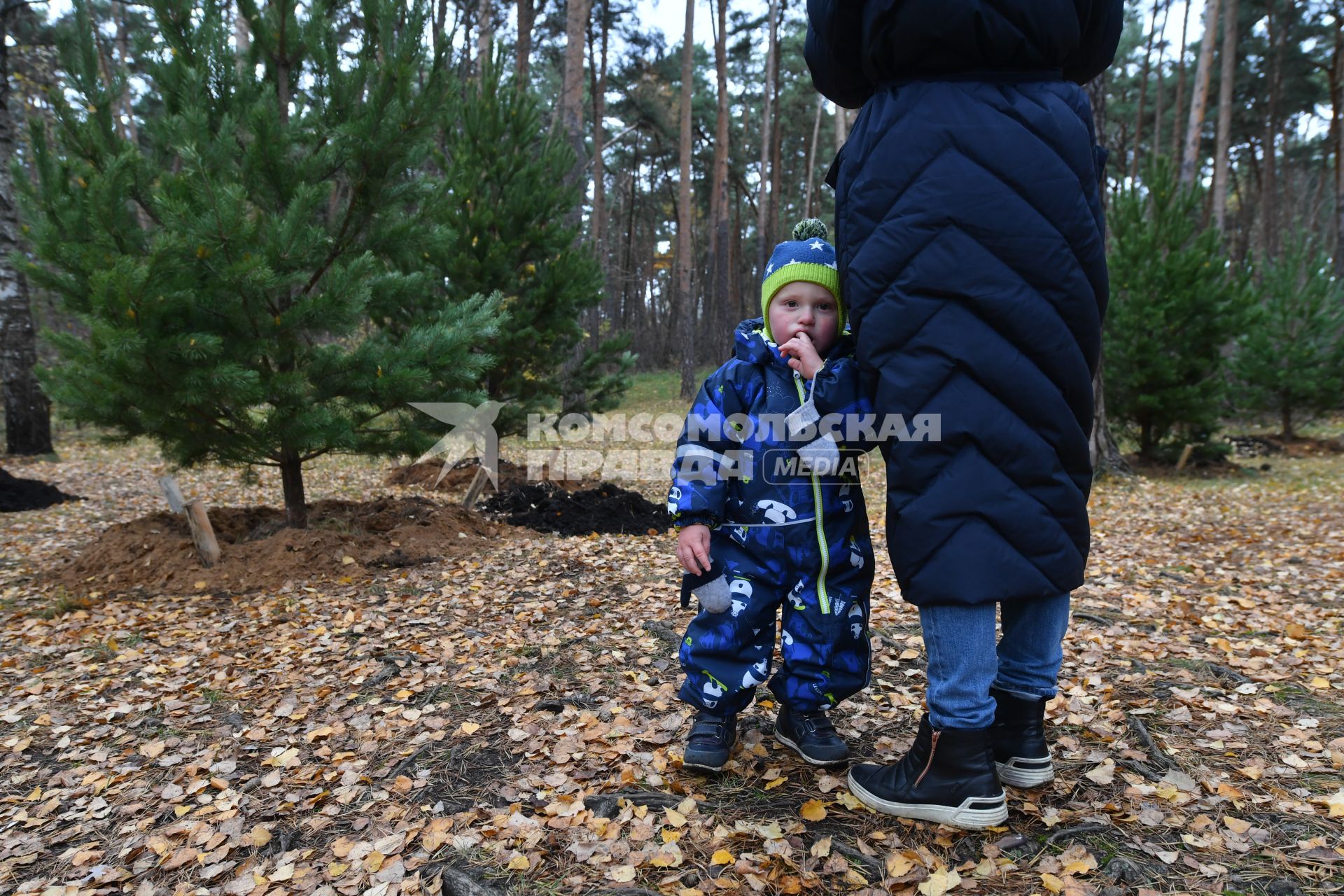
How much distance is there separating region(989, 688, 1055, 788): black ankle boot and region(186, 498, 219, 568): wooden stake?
15.2ft

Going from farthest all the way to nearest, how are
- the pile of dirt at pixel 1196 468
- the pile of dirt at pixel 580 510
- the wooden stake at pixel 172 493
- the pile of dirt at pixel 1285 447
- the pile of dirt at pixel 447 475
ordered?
the pile of dirt at pixel 1285 447 → the pile of dirt at pixel 1196 468 → the pile of dirt at pixel 447 475 → the pile of dirt at pixel 580 510 → the wooden stake at pixel 172 493

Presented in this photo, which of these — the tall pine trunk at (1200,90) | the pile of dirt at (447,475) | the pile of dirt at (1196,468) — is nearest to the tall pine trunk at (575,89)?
the pile of dirt at (447,475)

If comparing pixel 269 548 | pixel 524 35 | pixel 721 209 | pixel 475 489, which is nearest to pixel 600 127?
pixel 721 209

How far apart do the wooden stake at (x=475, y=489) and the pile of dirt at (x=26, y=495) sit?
369cm

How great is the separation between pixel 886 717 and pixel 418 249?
434 cm

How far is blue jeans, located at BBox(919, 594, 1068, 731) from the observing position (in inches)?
71.7

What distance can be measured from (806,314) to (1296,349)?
39.9 ft

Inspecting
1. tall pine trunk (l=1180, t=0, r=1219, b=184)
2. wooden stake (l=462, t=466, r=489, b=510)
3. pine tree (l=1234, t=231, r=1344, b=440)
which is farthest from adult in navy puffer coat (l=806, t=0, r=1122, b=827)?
tall pine trunk (l=1180, t=0, r=1219, b=184)

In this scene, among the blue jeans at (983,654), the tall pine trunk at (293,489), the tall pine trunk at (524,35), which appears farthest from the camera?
the tall pine trunk at (524,35)

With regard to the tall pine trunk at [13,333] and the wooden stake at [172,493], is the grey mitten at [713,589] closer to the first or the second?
the wooden stake at [172,493]

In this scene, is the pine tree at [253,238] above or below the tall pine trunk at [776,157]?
below

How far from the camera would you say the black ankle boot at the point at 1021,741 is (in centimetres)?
212

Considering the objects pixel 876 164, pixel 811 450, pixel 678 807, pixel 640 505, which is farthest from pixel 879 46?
pixel 640 505

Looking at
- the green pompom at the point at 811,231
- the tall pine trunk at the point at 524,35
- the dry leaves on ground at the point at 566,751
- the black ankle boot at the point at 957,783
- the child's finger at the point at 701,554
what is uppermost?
the tall pine trunk at the point at 524,35
